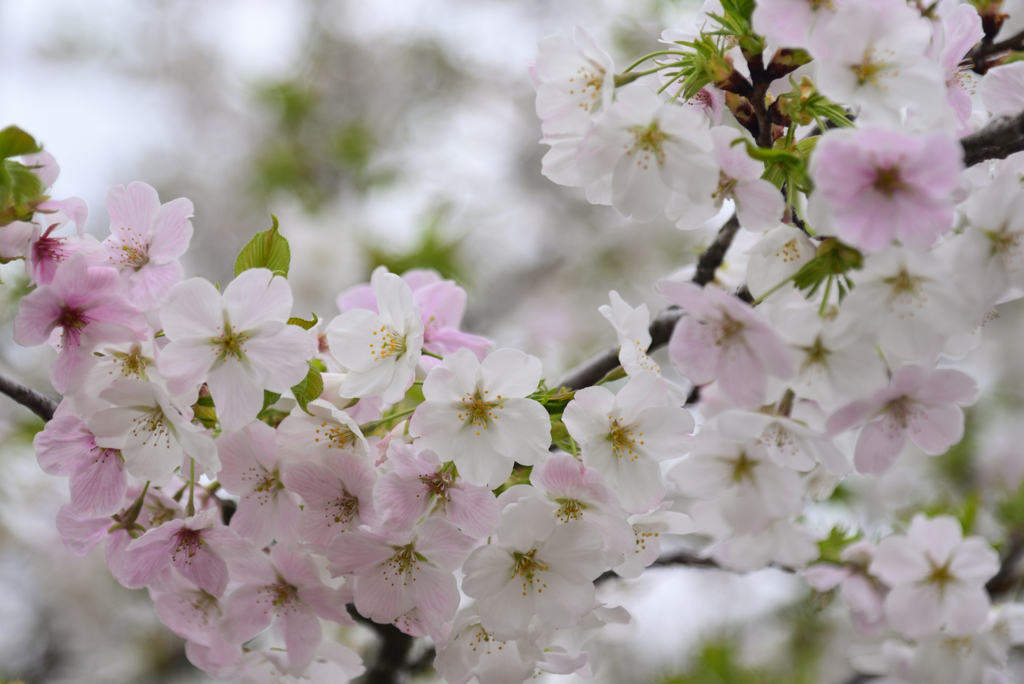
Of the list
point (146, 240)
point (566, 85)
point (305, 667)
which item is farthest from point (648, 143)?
point (305, 667)

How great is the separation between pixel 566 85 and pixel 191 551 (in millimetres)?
526

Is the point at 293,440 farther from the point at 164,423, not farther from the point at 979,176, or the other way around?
the point at 979,176

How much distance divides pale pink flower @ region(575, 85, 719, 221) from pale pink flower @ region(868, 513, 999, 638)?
0.54 metres

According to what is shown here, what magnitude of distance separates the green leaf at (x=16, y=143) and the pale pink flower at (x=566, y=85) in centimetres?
40

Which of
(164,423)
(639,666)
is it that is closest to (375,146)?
(639,666)

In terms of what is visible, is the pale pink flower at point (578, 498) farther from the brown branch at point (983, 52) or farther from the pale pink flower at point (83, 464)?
the brown branch at point (983, 52)

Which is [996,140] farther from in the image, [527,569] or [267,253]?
[267,253]

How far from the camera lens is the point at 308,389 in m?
0.61

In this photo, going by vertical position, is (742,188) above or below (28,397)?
above

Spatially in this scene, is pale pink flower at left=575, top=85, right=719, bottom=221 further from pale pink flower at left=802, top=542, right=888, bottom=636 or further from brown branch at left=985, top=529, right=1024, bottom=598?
brown branch at left=985, top=529, right=1024, bottom=598

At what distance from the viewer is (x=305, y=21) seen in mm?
3230

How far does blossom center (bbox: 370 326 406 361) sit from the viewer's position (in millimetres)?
632

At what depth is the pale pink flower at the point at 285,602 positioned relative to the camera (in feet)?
2.10

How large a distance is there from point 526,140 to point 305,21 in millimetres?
1154
